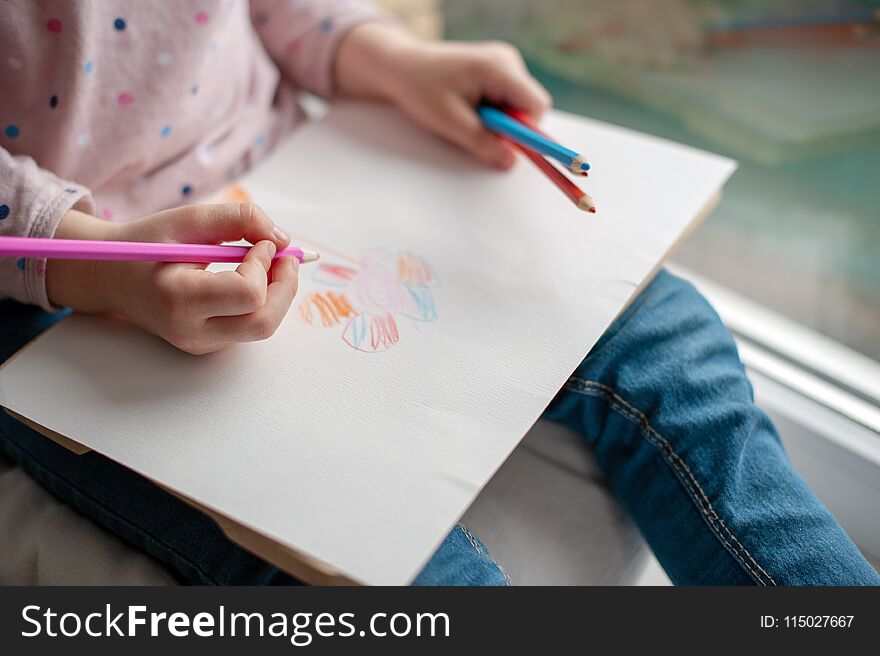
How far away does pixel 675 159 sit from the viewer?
1.83ft

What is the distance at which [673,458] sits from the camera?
18.5 inches

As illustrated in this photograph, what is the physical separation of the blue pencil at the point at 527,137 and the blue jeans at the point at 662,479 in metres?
0.11

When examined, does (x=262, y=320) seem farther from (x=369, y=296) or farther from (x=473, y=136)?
(x=473, y=136)

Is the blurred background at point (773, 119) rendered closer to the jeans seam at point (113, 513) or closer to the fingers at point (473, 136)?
the fingers at point (473, 136)

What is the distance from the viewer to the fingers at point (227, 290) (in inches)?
15.5

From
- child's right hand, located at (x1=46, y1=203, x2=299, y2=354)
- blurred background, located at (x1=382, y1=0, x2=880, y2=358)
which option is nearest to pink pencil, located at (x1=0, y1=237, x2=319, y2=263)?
child's right hand, located at (x1=46, y1=203, x2=299, y2=354)

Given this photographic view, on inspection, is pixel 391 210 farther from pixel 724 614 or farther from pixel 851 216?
pixel 851 216

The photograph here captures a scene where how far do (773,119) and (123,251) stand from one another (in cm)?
59

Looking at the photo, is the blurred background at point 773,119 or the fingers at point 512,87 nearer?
the fingers at point 512,87

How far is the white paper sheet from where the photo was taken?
1.23ft

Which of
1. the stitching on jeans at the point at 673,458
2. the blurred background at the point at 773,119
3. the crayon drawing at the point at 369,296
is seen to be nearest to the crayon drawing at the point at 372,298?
the crayon drawing at the point at 369,296

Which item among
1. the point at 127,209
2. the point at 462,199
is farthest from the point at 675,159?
the point at 127,209

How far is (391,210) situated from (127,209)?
18 centimetres

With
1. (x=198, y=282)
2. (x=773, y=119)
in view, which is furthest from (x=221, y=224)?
(x=773, y=119)
